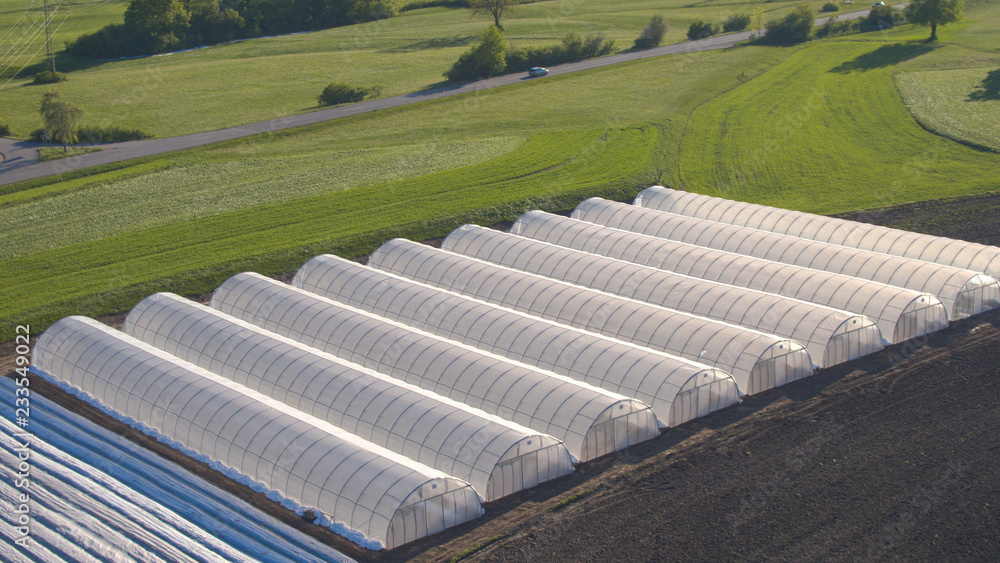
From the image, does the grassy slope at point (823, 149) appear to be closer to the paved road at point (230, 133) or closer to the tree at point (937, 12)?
the tree at point (937, 12)

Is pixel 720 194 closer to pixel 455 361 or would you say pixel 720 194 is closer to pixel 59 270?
pixel 455 361

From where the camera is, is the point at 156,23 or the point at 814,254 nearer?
the point at 814,254

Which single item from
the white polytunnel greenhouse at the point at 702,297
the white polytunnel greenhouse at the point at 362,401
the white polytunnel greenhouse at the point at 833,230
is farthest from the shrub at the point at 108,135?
the white polytunnel greenhouse at the point at 833,230

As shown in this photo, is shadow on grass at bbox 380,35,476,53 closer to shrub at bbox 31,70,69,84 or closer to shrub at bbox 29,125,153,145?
shrub at bbox 31,70,69,84

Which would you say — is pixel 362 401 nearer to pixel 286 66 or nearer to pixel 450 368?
pixel 450 368

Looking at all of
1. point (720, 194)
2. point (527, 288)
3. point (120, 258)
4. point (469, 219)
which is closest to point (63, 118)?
point (120, 258)

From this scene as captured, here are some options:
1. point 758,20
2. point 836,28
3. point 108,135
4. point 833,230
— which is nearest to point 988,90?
→ point 836,28

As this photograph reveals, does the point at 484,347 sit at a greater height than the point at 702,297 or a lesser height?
lesser
